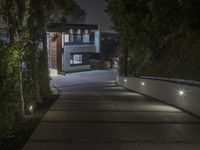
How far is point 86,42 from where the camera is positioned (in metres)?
77.3

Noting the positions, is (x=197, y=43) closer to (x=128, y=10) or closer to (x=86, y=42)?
(x=128, y=10)

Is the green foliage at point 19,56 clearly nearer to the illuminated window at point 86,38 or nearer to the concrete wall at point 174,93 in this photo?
the concrete wall at point 174,93

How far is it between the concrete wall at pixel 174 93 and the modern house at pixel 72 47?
36715 mm

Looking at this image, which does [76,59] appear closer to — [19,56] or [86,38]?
[86,38]

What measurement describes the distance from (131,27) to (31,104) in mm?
21404

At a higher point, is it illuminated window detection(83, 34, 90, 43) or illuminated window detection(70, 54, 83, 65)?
illuminated window detection(83, 34, 90, 43)

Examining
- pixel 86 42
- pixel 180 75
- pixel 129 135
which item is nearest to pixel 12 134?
pixel 129 135

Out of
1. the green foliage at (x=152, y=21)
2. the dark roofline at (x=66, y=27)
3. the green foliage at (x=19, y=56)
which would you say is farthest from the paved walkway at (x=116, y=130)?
the dark roofline at (x=66, y=27)

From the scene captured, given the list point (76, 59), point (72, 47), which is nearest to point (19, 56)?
point (72, 47)

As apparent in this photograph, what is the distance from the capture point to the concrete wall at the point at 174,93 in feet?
55.2

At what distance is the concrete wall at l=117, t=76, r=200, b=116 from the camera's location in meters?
16.8

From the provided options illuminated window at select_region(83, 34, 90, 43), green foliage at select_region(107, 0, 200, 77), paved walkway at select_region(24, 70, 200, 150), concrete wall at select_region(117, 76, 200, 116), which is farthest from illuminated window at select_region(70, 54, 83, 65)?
paved walkway at select_region(24, 70, 200, 150)

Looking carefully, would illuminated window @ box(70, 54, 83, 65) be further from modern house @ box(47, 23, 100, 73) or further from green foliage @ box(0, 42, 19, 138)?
green foliage @ box(0, 42, 19, 138)

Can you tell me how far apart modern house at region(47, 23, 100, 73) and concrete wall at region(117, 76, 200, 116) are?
36.7m
